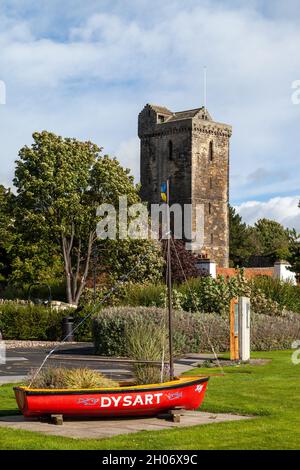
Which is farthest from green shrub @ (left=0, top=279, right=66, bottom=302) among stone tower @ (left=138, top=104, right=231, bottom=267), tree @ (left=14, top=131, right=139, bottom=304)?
stone tower @ (left=138, top=104, right=231, bottom=267)

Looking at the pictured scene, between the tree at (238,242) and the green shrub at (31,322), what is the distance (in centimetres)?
7846

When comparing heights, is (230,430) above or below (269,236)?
below

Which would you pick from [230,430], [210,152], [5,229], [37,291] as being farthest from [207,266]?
[230,430]

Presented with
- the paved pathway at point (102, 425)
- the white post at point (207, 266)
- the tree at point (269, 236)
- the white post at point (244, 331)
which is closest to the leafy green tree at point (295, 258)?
the white post at point (207, 266)

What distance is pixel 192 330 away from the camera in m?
29.2

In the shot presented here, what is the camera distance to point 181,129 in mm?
98250

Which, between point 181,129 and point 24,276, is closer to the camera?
point 24,276

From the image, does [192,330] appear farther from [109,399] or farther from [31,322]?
[109,399]

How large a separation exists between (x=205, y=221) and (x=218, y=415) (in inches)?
3318

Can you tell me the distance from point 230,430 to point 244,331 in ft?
39.4

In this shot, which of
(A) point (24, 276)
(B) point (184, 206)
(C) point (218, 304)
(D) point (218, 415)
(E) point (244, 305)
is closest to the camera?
(D) point (218, 415)
